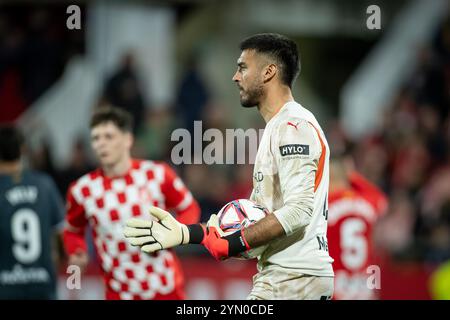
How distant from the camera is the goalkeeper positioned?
451 cm

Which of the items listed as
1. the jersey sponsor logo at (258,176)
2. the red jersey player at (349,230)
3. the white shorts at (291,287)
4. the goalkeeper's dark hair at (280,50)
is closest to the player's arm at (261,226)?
the jersey sponsor logo at (258,176)

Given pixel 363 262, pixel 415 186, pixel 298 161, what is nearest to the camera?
pixel 298 161

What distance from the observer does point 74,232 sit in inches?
275

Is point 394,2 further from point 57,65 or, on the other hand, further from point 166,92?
point 57,65

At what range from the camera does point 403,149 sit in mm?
13062

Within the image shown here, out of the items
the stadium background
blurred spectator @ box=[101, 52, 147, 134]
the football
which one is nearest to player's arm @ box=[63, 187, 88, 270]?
the football

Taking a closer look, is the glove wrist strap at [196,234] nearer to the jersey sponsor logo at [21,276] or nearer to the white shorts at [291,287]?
the white shorts at [291,287]

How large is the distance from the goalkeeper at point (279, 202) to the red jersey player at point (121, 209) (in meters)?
1.90
